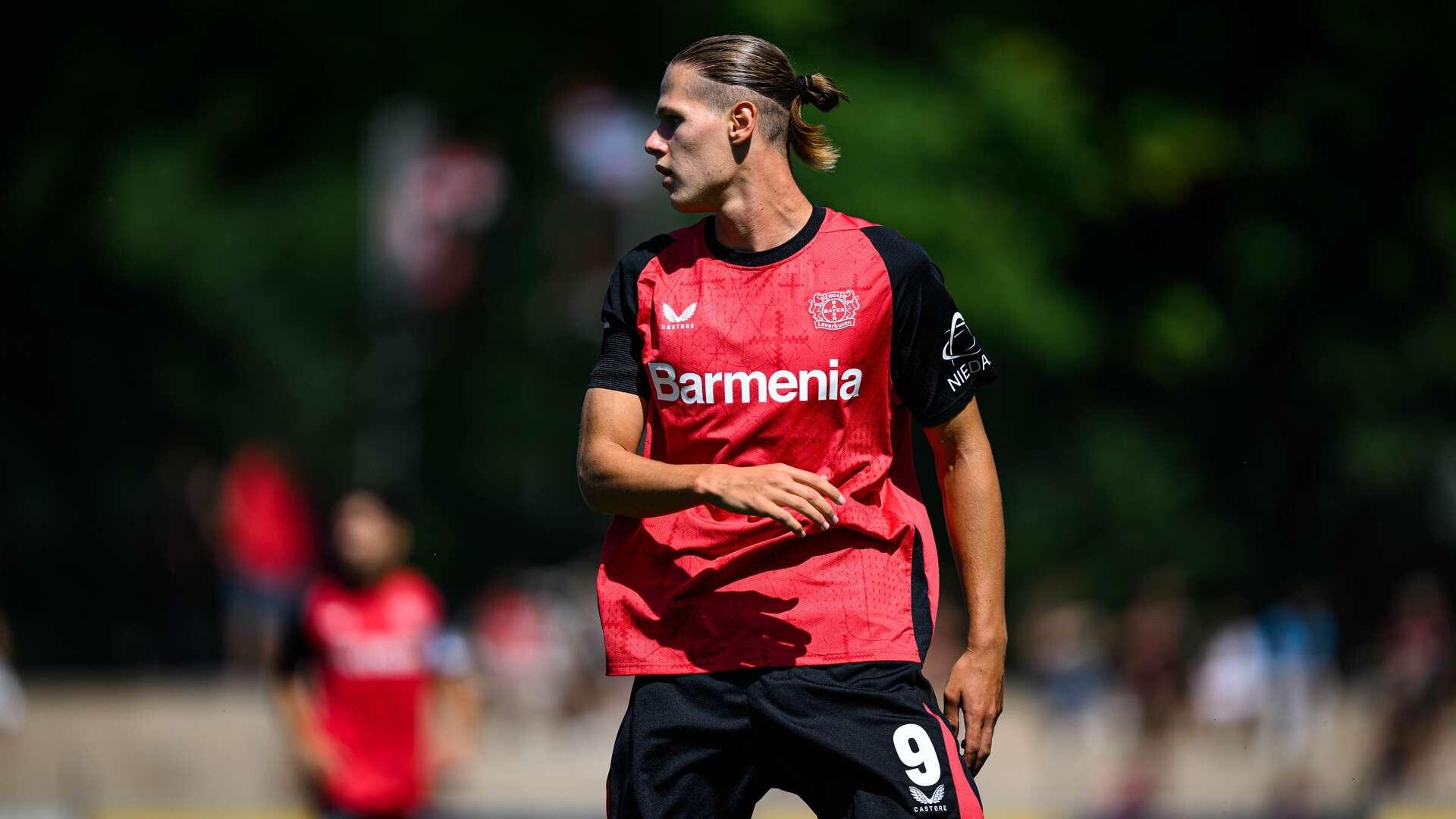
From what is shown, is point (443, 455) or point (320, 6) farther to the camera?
point (443, 455)

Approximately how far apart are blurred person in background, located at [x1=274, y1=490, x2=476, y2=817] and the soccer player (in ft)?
13.2

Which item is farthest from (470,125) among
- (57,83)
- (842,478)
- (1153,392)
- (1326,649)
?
(842,478)

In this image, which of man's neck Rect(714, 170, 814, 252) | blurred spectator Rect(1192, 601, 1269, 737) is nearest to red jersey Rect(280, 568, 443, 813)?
man's neck Rect(714, 170, 814, 252)

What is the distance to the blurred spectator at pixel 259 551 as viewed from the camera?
55.7 feet

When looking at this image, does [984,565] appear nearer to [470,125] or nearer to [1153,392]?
[1153,392]

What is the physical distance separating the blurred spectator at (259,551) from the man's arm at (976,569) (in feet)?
43.7

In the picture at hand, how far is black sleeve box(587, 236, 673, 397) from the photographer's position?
4246 mm

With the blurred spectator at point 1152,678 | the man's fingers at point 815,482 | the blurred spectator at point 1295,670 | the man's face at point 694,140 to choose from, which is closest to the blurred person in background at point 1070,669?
the blurred spectator at point 1152,678

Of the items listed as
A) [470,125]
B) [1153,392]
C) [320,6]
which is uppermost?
[320,6]

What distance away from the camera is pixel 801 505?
375cm

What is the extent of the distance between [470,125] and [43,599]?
620cm

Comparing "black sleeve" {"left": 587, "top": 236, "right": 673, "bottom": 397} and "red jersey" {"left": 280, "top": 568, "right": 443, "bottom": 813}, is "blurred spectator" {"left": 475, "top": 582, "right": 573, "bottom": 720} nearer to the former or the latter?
"red jersey" {"left": 280, "top": 568, "right": 443, "bottom": 813}

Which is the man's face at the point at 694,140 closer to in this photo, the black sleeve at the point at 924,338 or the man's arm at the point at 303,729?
the black sleeve at the point at 924,338

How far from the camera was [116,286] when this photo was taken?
1956cm
